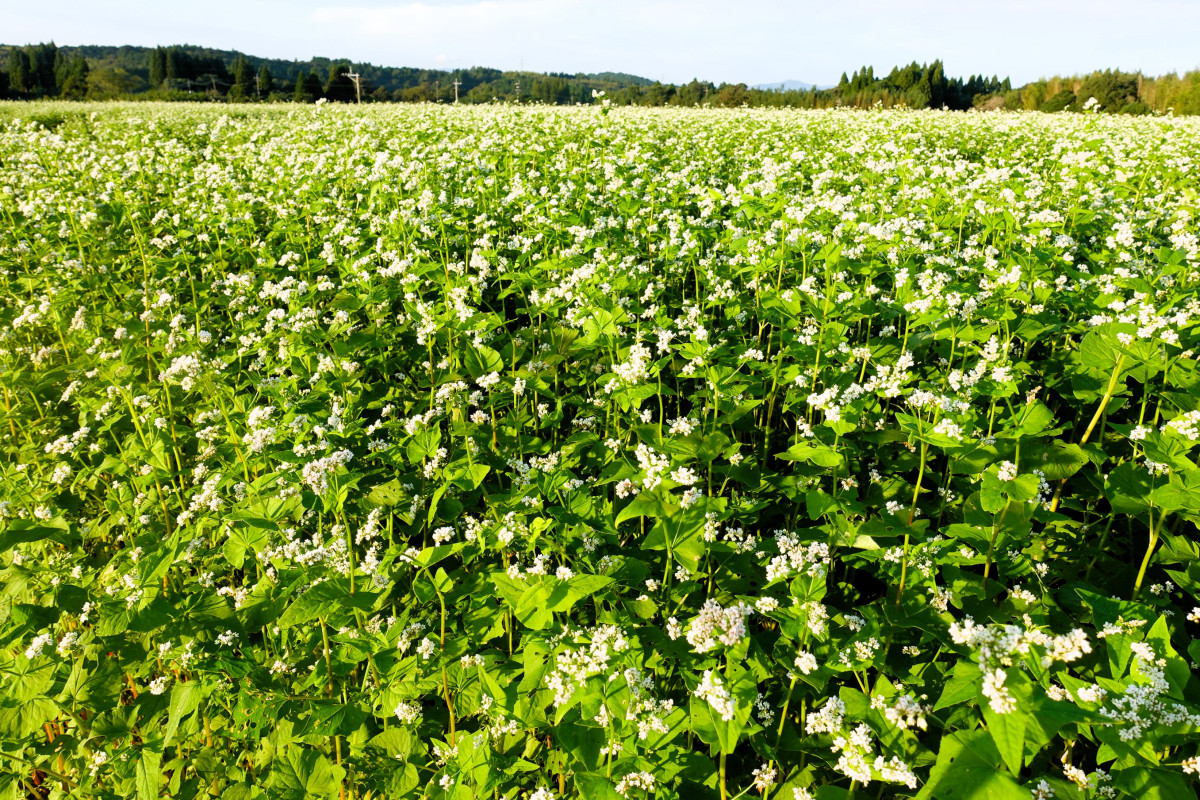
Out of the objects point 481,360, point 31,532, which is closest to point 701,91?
point 481,360

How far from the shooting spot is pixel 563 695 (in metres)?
2.52

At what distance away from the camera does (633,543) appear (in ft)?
13.3

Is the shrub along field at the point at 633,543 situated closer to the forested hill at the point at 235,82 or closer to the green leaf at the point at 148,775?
the green leaf at the point at 148,775

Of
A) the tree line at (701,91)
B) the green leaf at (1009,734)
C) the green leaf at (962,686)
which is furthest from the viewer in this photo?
the tree line at (701,91)

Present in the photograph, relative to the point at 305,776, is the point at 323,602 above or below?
above

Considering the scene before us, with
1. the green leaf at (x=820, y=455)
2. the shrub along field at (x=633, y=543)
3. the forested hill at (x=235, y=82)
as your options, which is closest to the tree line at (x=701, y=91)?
the forested hill at (x=235, y=82)

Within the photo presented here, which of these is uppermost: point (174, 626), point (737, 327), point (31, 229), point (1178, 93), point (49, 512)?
point (1178, 93)

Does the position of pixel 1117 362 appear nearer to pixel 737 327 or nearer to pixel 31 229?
pixel 737 327

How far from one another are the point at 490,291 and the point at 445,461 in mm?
3622

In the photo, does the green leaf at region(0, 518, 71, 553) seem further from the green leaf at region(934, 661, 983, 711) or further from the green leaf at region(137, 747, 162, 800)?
the green leaf at region(934, 661, 983, 711)

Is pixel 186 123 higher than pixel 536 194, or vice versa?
pixel 186 123

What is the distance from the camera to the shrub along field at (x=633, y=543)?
8.34 ft

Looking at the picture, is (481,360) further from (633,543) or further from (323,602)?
(323,602)

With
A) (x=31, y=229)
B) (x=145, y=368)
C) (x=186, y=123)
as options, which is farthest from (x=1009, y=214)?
(x=186, y=123)
